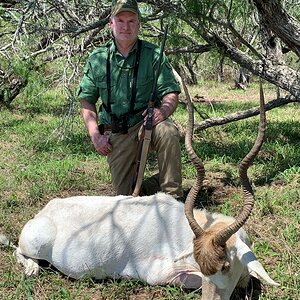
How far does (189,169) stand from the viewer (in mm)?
6371

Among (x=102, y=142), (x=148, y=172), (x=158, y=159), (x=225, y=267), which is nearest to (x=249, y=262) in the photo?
(x=225, y=267)

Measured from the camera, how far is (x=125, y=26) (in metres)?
4.91

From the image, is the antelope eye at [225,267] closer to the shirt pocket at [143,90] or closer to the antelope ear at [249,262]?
the antelope ear at [249,262]

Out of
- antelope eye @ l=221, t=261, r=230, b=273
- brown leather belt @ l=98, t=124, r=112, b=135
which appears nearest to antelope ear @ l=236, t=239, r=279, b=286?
antelope eye @ l=221, t=261, r=230, b=273

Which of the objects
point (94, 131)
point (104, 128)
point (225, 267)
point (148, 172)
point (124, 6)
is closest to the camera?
point (225, 267)

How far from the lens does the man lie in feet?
16.0

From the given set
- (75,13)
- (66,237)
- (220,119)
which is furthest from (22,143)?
(66,237)

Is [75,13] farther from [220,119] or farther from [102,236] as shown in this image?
[102,236]

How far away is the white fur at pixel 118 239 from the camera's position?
376cm

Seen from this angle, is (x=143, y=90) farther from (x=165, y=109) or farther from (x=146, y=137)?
(x=146, y=137)

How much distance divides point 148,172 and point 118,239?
8.06 ft

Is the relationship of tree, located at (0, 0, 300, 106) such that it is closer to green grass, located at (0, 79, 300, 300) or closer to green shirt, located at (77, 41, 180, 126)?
green grass, located at (0, 79, 300, 300)

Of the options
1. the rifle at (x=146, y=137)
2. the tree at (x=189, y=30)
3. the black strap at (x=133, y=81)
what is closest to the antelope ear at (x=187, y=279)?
the rifle at (x=146, y=137)

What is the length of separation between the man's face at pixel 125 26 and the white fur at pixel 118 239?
1574 millimetres
